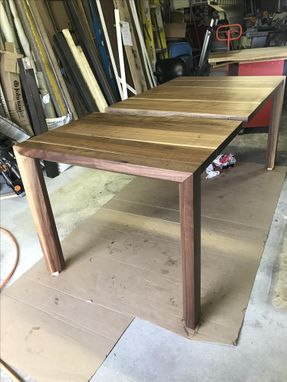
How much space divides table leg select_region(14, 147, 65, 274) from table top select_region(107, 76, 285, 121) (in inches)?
24.2

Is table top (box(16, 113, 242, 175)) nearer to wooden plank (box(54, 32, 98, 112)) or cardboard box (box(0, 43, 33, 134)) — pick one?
cardboard box (box(0, 43, 33, 134))

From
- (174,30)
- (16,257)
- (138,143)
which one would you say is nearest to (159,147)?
(138,143)

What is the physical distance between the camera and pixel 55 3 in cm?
304

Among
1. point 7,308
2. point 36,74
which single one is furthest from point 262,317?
point 36,74

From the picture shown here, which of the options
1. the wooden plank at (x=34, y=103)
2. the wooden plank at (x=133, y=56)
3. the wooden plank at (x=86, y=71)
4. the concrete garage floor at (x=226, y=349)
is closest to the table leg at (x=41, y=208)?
the concrete garage floor at (x=226, y=349)

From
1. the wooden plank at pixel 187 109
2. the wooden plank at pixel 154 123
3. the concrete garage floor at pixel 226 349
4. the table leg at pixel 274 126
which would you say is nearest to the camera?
the concrete garage floor at pixel 226 349

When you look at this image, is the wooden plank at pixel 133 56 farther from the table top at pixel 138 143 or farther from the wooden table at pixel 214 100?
the table top at pixel 138 143

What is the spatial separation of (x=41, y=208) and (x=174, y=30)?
4.31 metres

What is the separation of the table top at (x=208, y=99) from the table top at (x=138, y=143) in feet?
0.33

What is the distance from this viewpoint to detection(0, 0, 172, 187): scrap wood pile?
2627 mm

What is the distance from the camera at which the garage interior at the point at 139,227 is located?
1.12 meters

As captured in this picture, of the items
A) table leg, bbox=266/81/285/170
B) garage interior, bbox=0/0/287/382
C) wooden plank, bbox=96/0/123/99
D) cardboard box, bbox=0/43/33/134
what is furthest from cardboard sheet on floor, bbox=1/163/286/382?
wooden plank, bbox=96/0/123/99

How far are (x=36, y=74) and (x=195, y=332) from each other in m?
2.53

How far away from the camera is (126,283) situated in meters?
1.48
